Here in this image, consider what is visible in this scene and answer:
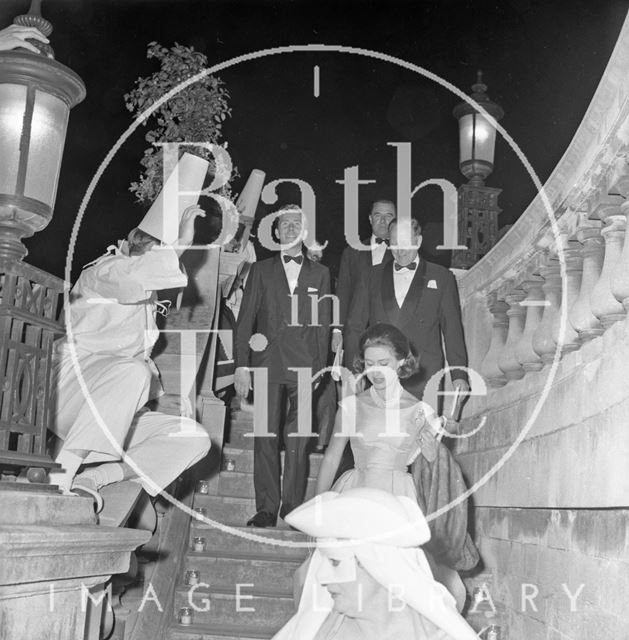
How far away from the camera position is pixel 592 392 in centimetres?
452

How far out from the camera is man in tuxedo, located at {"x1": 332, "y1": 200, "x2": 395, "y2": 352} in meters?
7.68

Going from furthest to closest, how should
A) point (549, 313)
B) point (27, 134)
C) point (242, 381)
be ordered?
point (242, 381)
point (549, 313)
point (27, 134)

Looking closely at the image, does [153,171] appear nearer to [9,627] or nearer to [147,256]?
[147,256]

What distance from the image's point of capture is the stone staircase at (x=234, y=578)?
5.94 meters

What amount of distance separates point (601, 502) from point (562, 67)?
1458 cm

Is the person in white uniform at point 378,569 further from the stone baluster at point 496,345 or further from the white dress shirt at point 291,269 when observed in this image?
the white dress shirt at point 291,269

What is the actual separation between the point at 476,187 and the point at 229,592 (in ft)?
17.5

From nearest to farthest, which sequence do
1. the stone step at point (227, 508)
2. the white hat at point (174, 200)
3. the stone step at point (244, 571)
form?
the white hat at point (174, 200), the stone step at point (244, 571), the stone step at point (227, 508)

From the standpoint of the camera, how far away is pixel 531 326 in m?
5.79

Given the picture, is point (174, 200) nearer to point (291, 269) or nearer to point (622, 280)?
point (291, 269)

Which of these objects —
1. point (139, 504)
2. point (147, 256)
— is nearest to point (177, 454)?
point (139, 504)

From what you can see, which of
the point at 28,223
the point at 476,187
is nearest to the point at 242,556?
the point at 28,223

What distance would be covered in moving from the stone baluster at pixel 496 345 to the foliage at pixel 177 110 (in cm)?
330

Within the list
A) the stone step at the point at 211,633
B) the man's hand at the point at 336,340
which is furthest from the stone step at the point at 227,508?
the man's hand at the point at 336,340
